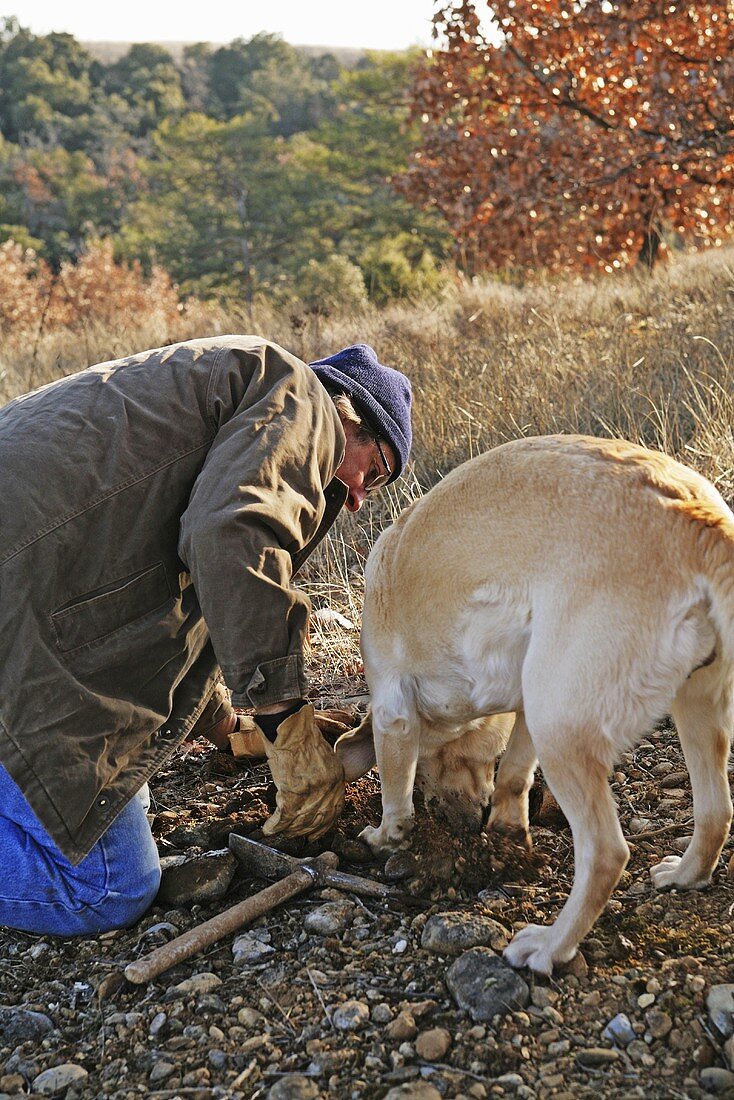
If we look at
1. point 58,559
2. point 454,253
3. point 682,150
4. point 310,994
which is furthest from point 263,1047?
point 454,253

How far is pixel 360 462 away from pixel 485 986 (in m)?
1.65

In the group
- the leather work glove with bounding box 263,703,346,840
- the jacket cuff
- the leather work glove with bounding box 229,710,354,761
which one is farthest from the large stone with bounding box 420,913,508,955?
the leather work glove with bounding box 229,710,354,761

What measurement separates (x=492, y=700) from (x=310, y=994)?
2.71 ft

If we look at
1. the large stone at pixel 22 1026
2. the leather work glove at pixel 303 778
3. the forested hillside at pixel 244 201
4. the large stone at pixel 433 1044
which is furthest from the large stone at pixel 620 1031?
the forested hillside at pixel 244 201

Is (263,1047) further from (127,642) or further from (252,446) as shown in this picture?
(252,446)

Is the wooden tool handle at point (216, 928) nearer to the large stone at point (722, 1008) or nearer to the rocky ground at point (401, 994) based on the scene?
the rocky ground at point (401, 994)

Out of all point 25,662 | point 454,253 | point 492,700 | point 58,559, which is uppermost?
point 58,559

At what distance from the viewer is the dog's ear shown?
3.01 m

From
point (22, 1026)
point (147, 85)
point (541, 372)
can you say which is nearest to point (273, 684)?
point (22, 1026)

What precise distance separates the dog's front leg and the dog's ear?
190mm

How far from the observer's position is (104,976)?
2494mm

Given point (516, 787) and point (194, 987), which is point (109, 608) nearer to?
point (194, 987)

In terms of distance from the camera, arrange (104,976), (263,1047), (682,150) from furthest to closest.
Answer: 1. (682,150)
2. (104,976)
3. (263,1047)

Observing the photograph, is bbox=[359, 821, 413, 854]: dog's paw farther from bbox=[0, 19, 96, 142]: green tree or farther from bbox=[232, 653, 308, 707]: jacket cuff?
bbox=[0, 19, 96, 142]: green tree
